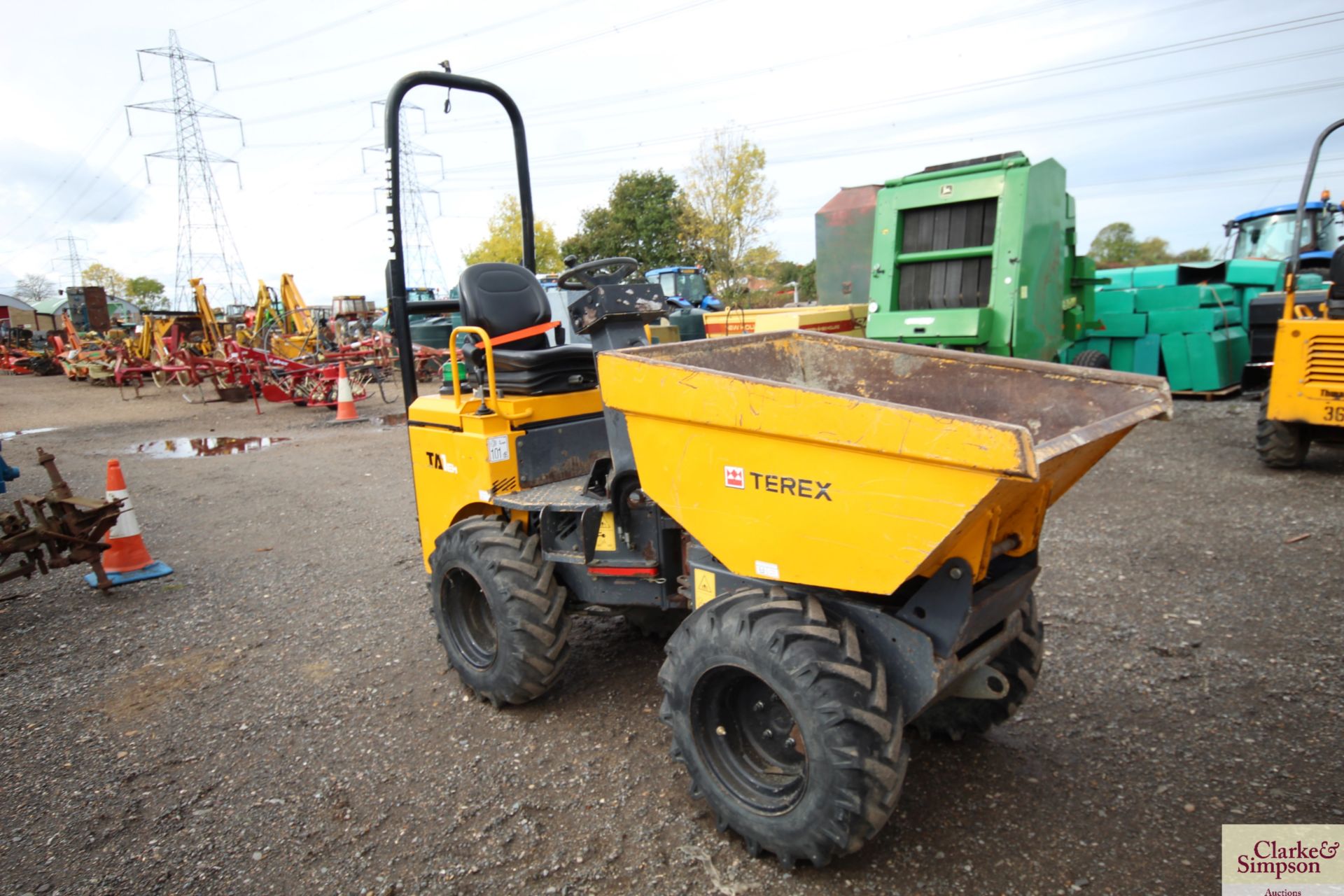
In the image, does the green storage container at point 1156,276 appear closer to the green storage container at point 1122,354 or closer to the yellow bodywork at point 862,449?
the green storage container at point 1122,354

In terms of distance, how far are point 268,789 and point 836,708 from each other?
2.21 meters

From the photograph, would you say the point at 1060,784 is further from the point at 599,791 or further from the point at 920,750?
the point at 599,791

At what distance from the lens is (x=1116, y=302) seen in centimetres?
1037

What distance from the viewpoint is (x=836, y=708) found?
2.18 meters

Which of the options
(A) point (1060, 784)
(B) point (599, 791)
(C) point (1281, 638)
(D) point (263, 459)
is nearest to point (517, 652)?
(B) point (599, 791)

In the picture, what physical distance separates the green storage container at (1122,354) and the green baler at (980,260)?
223 cm

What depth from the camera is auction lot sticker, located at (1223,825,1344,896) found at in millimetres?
2311

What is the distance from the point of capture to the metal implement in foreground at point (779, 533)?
2145 millimetres

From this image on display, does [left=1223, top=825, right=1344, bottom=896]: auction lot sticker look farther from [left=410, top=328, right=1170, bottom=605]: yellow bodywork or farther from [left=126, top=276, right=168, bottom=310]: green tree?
[left=126, top=276, right=168, bottom=310]: green tree

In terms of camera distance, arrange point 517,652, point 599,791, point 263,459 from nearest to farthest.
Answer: point 599,791
point 517,652
point 263,459

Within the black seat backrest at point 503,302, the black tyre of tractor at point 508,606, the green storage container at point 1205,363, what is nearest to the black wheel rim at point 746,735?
the black tyre of tractor at point 508,606

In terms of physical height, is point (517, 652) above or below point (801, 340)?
below

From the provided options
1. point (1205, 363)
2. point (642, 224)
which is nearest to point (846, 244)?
point (1205, 363)

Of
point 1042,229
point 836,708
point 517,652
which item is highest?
point 1042,229
